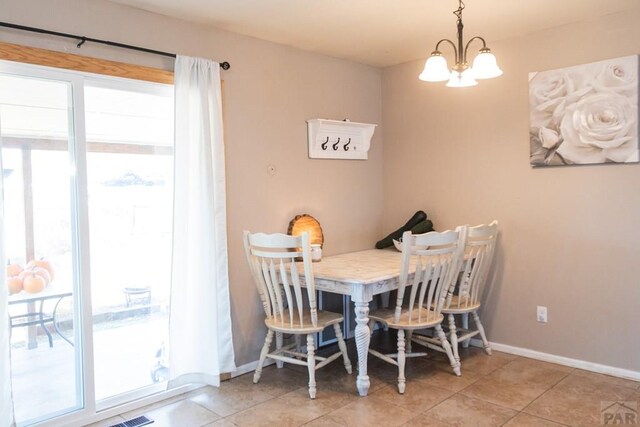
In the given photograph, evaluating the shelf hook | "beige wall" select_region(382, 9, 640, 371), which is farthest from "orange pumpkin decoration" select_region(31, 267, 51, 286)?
"beige wall" select_region(382, 9, 640, 371)

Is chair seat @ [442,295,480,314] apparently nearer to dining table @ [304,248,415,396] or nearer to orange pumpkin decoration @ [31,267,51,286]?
dining table @ [304,248,415,396]

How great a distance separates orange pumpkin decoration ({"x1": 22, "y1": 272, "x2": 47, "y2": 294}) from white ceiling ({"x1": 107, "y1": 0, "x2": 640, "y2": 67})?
61.6 inches

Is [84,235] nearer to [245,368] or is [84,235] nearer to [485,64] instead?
[245,368]

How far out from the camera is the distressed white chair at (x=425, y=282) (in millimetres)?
2924

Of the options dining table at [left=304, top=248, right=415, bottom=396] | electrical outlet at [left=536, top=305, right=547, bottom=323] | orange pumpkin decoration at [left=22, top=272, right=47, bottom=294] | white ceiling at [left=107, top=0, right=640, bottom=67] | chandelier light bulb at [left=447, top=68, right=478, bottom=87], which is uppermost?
white ceiling at [left=107, top=0, right=640, bottom=67]

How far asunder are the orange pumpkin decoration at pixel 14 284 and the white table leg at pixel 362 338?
1794mm

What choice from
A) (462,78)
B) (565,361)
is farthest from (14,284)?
(565,361)

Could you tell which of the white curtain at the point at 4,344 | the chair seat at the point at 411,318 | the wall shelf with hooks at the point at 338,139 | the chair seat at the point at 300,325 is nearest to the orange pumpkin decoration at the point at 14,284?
the white curtain at the point at 4,344

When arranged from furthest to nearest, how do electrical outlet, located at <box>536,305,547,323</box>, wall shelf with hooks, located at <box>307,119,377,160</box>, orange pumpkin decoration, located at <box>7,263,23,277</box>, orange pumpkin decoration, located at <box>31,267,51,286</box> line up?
1. wall shelf with hooks, located at <box>307,119,377,160</box>
2. electrical outlet, located at <box>536,305,547,323</box>
3. orange pumpkin decoration, located at <box>31,267,51,286</box>
4. orange pumpkin decoration, located at <box>7,263,23,277</box>

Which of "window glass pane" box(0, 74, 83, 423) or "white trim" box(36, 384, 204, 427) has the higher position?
"window glass pane" box(0, 74, 83, 423)

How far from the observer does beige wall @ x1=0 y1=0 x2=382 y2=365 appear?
2723 mm

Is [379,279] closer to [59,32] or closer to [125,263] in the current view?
[125,263]

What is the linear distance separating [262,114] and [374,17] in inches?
39.3

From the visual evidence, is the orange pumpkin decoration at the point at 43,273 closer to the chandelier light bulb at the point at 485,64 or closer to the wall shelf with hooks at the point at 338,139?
the wall shelf with hooks at the point at 338,139
